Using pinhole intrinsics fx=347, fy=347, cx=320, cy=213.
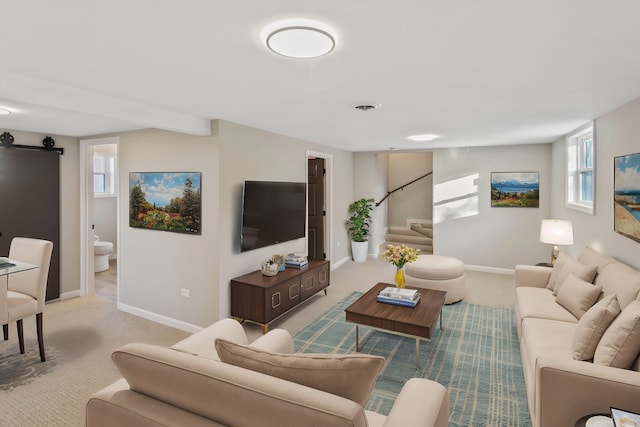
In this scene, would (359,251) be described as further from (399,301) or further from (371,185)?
(399,301)

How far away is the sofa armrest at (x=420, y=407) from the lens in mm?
1426

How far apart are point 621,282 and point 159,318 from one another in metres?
4.47

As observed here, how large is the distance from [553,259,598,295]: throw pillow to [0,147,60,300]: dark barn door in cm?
616

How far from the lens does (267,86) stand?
250 centimetres

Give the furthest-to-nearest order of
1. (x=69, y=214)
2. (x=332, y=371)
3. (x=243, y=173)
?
1. (x=69, y=214)
2. (x=243, y=173)
3. (x=332, y=371)

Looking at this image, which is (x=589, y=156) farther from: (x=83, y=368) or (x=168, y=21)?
(x=83, y=368)

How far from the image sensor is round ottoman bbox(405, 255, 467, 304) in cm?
453

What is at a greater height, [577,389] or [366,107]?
[366,107]

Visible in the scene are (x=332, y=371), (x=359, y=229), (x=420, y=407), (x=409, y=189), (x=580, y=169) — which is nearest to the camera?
(x=332, y=371)

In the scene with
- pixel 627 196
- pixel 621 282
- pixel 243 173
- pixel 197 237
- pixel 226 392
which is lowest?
pixel 226 392

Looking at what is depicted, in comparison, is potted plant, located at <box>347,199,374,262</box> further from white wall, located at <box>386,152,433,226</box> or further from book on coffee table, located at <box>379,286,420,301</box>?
book on coffee table, located at <box>379,286,420,301</box>

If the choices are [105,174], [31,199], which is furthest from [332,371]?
[105,174]

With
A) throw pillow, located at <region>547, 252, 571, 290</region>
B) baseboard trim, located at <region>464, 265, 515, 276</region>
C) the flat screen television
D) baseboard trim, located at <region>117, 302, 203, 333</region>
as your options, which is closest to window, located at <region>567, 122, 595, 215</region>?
throw pillow, located at <region>547, 252, 571, 290</region>

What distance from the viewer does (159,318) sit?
4137 millimetres
